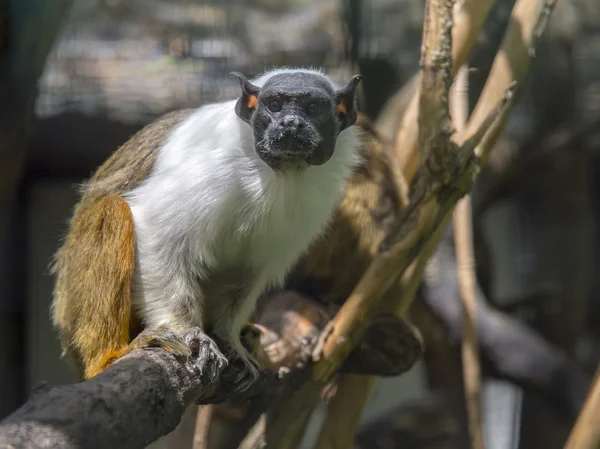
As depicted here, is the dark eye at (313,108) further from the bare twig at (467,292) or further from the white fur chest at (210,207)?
the bare twig at (467,292)

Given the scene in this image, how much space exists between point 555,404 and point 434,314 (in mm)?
980

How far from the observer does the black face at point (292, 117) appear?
256 centimetres

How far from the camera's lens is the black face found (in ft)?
8.39

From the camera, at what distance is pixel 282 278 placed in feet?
10.2

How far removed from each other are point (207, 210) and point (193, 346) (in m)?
0.46

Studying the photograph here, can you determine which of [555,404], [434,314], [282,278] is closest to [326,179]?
[282,278]

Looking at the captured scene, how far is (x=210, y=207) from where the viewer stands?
2.67 m

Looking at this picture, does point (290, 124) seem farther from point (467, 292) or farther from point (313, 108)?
point (467, 292)

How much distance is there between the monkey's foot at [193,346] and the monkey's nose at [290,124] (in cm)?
77

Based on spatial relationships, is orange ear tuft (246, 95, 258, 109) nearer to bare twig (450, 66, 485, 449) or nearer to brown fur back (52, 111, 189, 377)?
brown fur back (52, 111, 189, 377)

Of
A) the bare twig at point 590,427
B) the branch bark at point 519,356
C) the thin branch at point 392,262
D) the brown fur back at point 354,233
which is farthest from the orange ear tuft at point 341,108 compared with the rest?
the branch bark at point 519,356

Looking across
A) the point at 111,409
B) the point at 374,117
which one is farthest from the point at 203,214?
the point at 374,117

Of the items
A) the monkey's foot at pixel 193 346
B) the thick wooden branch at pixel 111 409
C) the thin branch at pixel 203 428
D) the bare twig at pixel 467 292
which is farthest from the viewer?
the bare twig at pixel 467 292

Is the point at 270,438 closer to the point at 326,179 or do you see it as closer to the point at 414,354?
the point at 414,354
